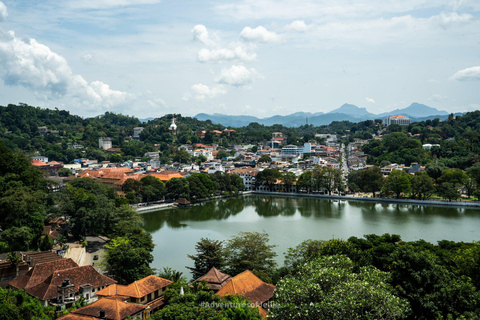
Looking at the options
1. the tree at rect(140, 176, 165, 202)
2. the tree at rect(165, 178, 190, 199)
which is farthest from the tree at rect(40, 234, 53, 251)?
the tree at rect(165, 178, 190, 199)

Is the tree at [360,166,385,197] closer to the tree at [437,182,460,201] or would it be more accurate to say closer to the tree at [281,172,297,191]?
the tree at [437,182,460,201]

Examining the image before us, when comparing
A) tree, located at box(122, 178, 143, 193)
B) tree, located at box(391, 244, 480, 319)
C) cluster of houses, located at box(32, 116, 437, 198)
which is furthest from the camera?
cluster of houses, located at box(32, 116, 437, 198)

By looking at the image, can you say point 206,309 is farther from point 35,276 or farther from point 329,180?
point 329,180

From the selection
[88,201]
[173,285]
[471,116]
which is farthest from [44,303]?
[471,116]

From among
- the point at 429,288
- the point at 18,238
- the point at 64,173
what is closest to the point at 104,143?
the point at 64,173

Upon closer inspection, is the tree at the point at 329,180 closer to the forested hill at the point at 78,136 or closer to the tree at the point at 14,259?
the tree at the point at 14,259

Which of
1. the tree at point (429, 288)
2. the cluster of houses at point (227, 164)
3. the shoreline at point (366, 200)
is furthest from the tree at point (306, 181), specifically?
the tree at point (429, 288)
